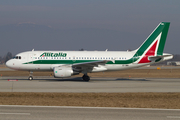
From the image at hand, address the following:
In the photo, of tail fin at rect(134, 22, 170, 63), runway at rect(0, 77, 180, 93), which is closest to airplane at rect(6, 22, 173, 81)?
tail fin at rect(134, 22, 170, 63)

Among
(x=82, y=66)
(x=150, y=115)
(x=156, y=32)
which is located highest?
(x=156, y=32)

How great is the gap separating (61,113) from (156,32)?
85.9ft

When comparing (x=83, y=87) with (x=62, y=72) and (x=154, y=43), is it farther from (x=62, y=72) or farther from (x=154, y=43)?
(x=154, y=43)

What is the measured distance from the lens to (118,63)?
32.7 m

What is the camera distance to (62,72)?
29.0 metres

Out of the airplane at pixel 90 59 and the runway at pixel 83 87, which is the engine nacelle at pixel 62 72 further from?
the runway at pixel 83 87

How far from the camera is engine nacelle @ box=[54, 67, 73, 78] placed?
28.9 metres

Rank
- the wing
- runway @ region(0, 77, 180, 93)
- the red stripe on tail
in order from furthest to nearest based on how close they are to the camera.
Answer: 1. the red stripe on tail
2. the wing
3. runway @ region(0, 77, 180, 93)

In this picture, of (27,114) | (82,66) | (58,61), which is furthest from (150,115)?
(58,61)

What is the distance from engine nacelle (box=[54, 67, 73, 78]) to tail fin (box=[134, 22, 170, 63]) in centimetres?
1050

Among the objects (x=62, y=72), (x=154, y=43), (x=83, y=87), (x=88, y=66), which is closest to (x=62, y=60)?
(x=62, y=72)

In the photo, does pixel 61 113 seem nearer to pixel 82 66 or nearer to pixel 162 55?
pixel 82 66

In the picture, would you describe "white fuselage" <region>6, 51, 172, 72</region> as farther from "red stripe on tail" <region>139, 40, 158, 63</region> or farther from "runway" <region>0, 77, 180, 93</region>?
"runway" <region>0, 77, 180, 93</region>

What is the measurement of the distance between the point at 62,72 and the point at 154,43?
46.8ft
